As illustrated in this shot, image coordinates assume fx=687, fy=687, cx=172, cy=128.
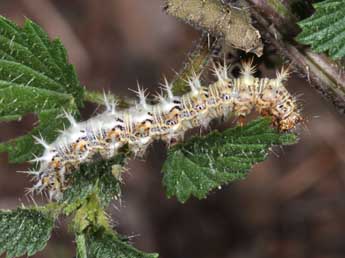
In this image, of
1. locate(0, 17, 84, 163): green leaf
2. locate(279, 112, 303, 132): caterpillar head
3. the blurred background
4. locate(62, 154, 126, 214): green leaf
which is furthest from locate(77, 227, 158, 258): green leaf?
the blurred background

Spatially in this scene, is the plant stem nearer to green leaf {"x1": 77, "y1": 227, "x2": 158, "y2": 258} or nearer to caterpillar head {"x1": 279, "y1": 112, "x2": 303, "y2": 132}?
caterpillar head {"x1": 279, "y1": 112, "x2": 303, "y2": 132}

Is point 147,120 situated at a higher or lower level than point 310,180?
lower

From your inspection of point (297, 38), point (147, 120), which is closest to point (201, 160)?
point (147, 120)

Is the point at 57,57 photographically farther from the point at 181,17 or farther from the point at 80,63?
the point at 80,63

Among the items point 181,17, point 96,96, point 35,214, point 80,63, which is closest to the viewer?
point 181,17

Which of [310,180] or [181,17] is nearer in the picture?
[181,17]

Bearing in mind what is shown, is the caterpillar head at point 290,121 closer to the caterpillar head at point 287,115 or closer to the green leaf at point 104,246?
the caterpillar head at point 287,115

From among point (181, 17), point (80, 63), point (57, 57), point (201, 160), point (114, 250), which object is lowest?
point (114, 250)
